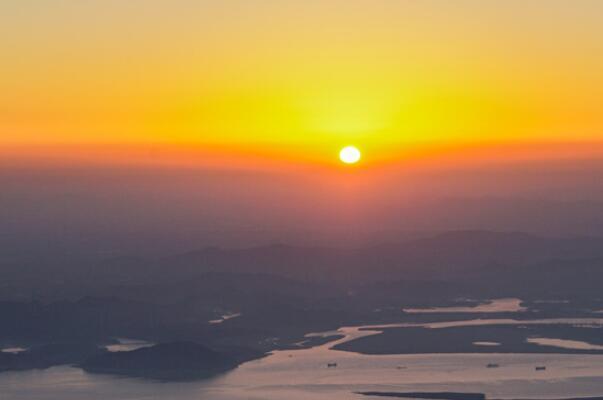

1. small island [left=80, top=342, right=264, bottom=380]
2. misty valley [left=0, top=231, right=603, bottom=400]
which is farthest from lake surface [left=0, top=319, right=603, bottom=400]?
small island [left=80, top=342, right=264, bottom=380]

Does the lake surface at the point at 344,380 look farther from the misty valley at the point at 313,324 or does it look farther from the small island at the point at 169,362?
the small island at the point at 169,362

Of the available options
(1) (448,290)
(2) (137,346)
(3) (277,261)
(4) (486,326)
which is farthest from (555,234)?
(2) (137,346)

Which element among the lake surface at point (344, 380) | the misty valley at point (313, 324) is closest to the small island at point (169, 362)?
the misty valley at point (313, 324)

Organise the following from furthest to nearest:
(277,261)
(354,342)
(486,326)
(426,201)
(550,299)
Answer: (426,201) → (277,261) → (550,299) → (486,326) → (354,342)

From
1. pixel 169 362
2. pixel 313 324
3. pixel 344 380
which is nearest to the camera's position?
pixel 344 380

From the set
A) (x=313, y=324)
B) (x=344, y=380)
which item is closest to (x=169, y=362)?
(x=344, y=380)

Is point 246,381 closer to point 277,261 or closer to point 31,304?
point 31,304

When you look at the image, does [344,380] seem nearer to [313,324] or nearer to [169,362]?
[169,362]

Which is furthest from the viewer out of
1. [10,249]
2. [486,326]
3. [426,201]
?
[426,201]

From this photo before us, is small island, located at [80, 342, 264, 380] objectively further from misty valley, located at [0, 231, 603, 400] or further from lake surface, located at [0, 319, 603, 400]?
lake surface, located at [0, 319, 603, 400]
